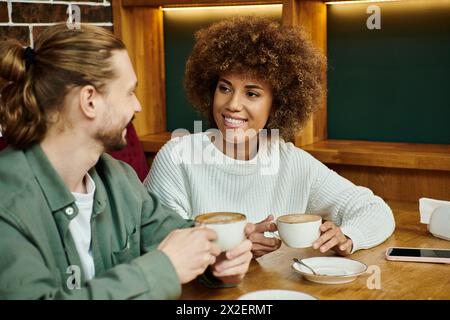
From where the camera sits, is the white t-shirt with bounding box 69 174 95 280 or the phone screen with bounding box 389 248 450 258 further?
the phone screen with bounding box 389 248 450 258

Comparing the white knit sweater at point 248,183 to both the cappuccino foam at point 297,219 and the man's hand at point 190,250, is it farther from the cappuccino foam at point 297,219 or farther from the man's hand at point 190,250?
the man's hand at point 190,250

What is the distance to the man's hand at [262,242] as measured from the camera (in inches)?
66.4

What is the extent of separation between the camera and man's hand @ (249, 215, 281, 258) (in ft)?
5.53

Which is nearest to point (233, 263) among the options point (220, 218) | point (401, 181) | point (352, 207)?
point (220, 218)

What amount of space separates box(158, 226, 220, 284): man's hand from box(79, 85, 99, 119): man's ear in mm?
306

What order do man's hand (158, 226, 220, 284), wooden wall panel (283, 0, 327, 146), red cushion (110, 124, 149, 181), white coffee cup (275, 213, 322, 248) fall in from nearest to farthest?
A: 1. man's hand (158, 226, 220, 284)
2. white coffee cup (275, 213, 322, 248)
3. red cushion (110, 124, 149, 181)
4. wooden wall panel (283, 0, 327, 146)

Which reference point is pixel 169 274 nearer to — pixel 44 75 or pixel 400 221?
pixel 44 75

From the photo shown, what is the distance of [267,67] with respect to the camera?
215 cm

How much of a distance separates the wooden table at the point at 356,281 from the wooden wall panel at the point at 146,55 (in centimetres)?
176

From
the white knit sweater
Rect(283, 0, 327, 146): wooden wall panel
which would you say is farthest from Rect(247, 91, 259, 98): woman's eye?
Rect(283, 0, 327, 146): wooden wall panel

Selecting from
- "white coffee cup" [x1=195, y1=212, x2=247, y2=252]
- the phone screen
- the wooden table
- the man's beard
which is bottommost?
the wooden table

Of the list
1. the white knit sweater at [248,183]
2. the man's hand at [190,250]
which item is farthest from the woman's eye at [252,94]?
the man's hand at [190,250]

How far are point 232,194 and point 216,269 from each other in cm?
77

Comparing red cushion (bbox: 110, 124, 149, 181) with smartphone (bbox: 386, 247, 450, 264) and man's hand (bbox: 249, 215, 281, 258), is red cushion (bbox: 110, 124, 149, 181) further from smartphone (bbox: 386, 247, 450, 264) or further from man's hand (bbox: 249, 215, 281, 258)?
smartphone (bbox: 386, 247, 450, 264)
